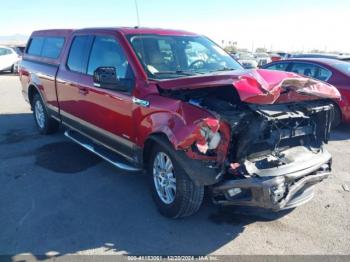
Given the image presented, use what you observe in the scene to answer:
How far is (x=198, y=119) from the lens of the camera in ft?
10.2

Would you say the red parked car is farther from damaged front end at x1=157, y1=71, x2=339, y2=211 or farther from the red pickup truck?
damaged front end at x1=157, y1=71, x2=339, y2=211

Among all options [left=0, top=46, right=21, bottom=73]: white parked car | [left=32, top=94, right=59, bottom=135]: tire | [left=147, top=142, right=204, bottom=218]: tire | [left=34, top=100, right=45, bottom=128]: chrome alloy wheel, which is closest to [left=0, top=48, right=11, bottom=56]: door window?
[left=0, top=46, right=21, bottom=73]: white parked car

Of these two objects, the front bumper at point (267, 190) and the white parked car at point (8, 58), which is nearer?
the front bumper at point (267, 190)

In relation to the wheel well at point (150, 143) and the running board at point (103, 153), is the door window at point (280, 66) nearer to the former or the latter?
the running board at point (103, 153)

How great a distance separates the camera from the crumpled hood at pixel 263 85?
10.4 ft

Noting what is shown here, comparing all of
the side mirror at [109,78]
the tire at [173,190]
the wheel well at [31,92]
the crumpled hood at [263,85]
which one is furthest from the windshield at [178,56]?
the wheel well at [31,92]

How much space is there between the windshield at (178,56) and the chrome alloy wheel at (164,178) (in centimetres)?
98

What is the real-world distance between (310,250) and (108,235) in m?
2.00

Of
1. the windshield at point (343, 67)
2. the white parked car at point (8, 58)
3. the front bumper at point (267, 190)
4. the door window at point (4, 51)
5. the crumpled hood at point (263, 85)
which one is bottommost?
the white parked car at point (8, 58)

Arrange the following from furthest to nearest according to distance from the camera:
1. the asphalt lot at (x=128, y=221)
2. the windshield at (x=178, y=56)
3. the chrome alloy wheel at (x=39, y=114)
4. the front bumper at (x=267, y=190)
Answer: the chrome alloy wheel at (x=39, y=114), the windshield at (x=178, y=56), the asphalt lot at (x=128, y=221), the front bumper at (x=267, y=190)

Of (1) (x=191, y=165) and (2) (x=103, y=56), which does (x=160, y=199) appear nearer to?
(1) (x=191, y=165)

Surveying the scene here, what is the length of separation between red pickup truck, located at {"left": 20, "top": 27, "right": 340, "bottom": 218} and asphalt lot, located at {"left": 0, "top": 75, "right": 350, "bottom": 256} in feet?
1.09

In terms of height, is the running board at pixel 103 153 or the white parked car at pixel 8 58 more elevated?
the running board at pixel 103 153

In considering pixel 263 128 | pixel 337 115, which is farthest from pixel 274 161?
pixel 337 115
